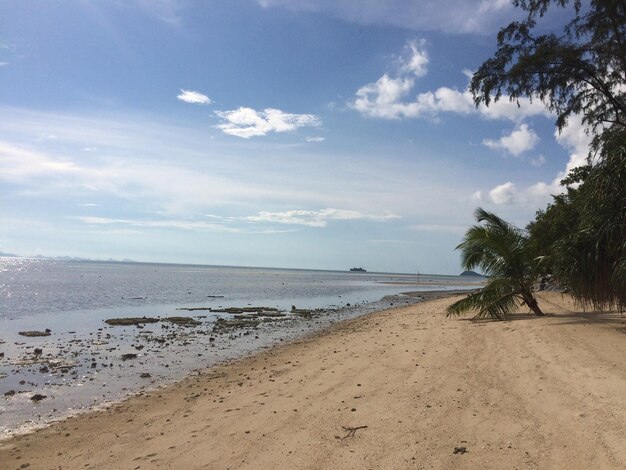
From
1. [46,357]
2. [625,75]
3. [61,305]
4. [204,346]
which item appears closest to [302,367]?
[204,346]

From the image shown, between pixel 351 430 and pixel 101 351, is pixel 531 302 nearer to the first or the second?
pixel 351 430

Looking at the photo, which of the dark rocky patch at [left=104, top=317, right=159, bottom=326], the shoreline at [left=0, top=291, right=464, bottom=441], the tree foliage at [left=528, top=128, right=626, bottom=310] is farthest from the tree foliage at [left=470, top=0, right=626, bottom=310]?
the dark rocky patch at [left=104, top=317, right=159, bottom=326]

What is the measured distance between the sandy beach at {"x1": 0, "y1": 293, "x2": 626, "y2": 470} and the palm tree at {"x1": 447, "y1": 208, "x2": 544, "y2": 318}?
4297 millimetres

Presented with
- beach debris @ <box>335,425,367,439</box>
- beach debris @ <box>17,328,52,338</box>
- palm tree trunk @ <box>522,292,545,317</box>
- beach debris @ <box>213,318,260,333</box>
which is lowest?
beach debris @ <box>17,328,52,338</box>

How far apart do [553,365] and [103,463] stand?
717 cm

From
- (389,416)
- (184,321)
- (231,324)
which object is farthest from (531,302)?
(184,321)

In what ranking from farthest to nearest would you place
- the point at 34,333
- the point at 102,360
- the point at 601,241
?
the point at 34,333 → the point at 102,360 → the point at 601,241

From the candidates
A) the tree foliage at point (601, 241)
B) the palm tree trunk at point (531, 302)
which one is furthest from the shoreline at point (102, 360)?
the tree foliage at point (601, 241)

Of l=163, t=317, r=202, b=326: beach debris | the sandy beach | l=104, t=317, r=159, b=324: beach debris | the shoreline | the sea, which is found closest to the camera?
the sandy beach

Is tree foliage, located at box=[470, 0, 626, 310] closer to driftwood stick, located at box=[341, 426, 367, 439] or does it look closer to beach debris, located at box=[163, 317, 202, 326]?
driftwood stick, located at box=[341, 426, 367, 439]

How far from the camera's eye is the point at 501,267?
15.1m

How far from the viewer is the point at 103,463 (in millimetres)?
5770

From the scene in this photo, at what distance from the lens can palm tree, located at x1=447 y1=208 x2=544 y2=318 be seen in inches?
585

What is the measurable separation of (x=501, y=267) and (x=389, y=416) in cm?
1089
